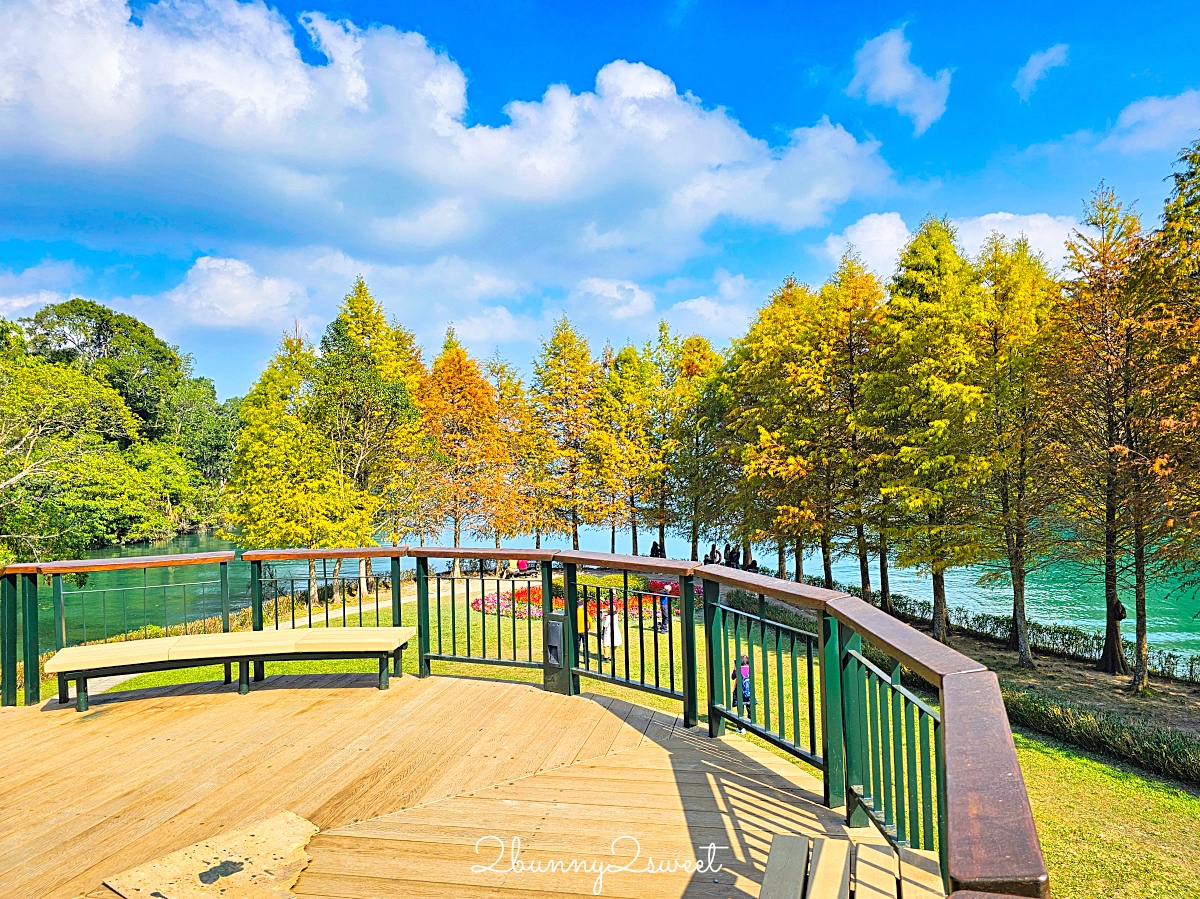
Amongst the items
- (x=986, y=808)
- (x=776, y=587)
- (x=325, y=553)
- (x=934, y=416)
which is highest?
(x=934, y=416)

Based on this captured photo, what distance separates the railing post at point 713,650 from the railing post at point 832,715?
2.91ft

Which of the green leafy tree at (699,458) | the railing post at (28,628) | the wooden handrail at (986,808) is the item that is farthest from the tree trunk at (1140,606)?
the railing post at (28,628)

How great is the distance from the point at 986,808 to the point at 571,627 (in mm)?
4383

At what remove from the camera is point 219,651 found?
522 centimetres

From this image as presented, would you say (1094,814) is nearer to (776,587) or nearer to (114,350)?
(776,587)

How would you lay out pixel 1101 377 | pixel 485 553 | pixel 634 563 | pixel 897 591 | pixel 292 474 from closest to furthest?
pixel 634 563 < pixel 485 553 < pixel 1101 377 < pixel 292 474 < pixel 897 591

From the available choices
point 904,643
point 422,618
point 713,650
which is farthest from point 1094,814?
point 904,643

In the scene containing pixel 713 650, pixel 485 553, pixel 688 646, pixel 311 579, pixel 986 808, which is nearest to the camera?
pixel 986 808

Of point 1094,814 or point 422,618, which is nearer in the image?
point 422,618

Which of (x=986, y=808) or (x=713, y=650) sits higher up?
(x=986, y=808)

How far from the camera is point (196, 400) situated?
1815 inches

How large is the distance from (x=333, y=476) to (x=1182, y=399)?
20.9 m

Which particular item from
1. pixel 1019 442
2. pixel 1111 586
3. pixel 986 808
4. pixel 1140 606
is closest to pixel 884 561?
pixel 1019 442

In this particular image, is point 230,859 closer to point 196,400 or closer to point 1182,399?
point 1182,399
